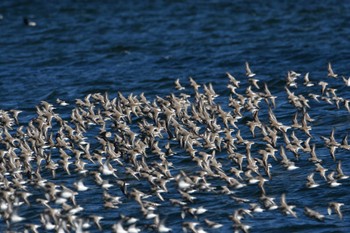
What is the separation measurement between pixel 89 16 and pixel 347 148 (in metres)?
46.9

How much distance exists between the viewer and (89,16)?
3438 inches

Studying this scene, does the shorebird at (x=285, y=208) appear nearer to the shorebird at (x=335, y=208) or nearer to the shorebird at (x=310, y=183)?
the shorebird at (x=335, y=208)

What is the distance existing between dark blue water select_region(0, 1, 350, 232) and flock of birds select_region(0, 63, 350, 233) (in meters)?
0.25

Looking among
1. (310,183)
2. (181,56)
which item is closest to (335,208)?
(310,183)

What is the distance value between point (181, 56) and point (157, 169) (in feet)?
102

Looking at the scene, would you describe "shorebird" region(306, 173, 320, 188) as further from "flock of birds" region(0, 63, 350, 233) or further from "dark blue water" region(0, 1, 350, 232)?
"dark blue water" region(0, 1, 350, 232)

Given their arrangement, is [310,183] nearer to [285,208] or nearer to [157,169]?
[285,208]

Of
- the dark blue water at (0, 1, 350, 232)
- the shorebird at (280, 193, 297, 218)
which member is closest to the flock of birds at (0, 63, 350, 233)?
the shorebird at (280, 193, 297, 218)

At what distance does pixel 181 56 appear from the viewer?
69312 mm

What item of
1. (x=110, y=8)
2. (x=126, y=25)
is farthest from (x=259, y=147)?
(x=110, y=8)

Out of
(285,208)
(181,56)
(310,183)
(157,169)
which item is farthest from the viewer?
(181,56)

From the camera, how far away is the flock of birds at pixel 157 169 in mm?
35906

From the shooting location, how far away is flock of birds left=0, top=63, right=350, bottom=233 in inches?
1414

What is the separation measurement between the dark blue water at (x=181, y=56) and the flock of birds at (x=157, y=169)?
252mm
